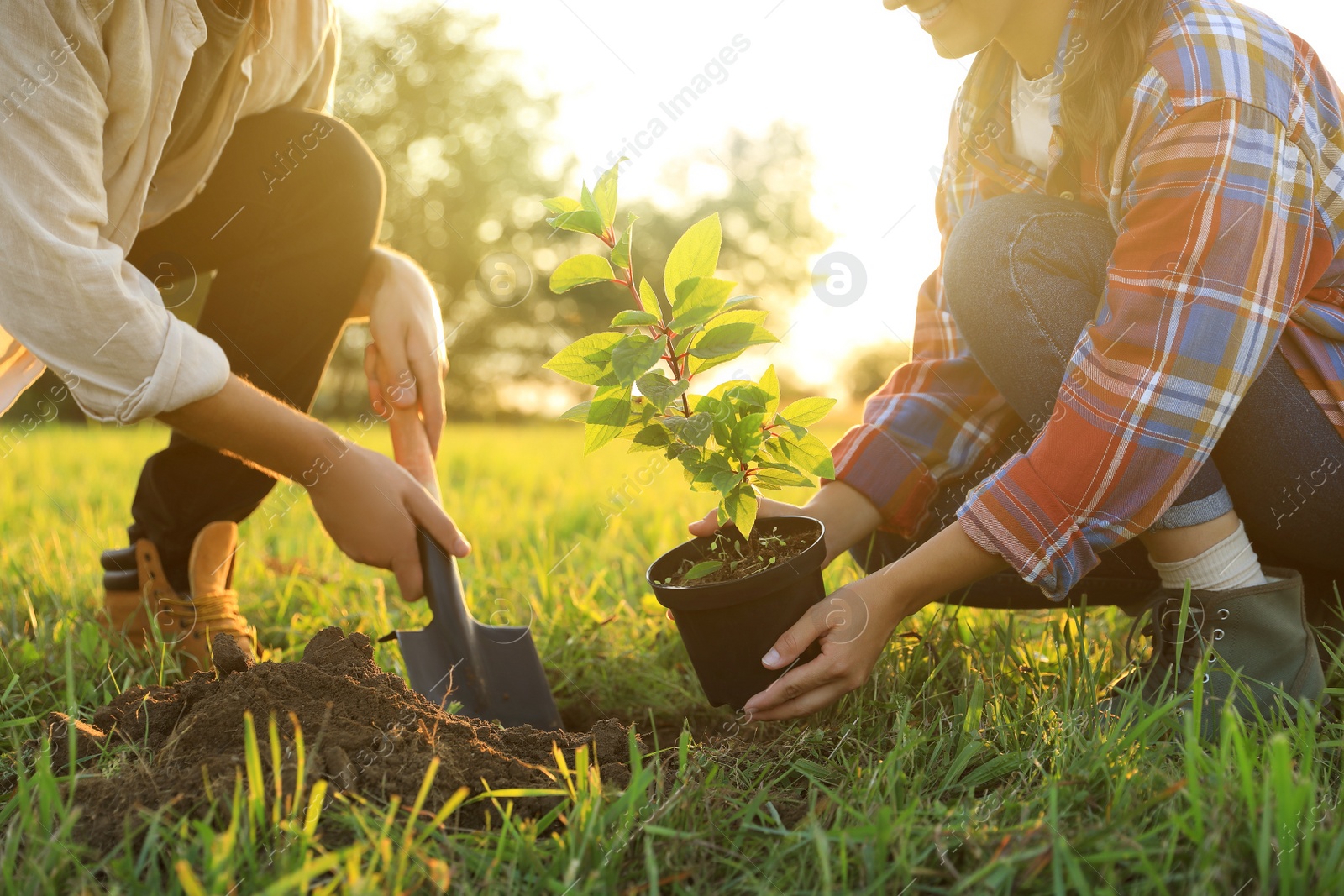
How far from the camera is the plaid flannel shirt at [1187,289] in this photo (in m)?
1.15

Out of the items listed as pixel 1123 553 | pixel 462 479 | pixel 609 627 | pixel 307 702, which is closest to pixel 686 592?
pixel 307 702

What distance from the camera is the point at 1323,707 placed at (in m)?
1.34

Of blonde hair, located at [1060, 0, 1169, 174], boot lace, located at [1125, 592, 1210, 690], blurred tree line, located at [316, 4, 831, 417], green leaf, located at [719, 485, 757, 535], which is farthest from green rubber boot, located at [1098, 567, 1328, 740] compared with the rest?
blurred tree line, located at [316, 4, 831, 417]

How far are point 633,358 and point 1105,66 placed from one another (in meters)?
0.85

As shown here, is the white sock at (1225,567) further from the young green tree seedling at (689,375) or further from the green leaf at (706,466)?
the green leaf at (706,466)

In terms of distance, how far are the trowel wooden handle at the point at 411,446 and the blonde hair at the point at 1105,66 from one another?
1294mm

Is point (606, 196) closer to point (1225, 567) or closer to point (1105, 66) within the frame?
point (1105, 66)

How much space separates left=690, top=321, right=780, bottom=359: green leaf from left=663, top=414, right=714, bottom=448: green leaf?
3.7 inches

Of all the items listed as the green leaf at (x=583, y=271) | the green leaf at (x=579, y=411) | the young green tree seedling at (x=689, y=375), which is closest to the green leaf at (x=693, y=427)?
the young green tree seedling at (x=689, y=375)

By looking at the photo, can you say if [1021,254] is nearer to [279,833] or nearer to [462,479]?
[279,833]

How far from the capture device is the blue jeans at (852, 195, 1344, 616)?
1324mm

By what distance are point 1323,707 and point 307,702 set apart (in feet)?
4.85

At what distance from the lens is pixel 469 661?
154 cm

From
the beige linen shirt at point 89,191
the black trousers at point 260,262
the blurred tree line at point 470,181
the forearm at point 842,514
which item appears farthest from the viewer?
the blurred tree line at point 470,181
